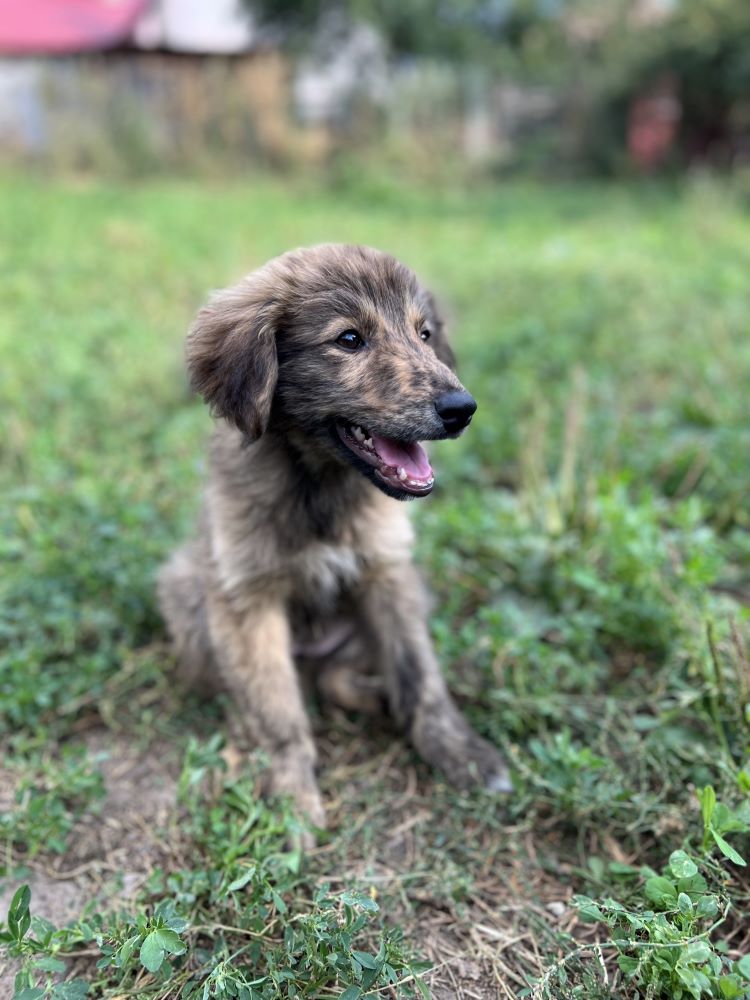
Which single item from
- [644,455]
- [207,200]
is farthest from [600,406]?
[207,200]

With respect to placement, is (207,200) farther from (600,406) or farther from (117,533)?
(117,533)

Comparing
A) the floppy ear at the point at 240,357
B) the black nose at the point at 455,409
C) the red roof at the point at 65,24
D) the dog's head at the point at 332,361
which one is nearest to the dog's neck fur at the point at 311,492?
the dog's head at the point at 332,361

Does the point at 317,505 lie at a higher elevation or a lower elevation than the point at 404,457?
lower

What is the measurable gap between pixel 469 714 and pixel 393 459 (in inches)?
41.4

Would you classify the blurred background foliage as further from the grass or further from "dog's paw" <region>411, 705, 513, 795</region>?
"dog's paw" <region>411, 705, 513, 795</region>

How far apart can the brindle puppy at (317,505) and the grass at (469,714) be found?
18 centimetres

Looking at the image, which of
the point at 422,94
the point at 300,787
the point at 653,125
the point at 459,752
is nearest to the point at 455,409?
the point at 459,752

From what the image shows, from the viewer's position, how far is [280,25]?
18141mm

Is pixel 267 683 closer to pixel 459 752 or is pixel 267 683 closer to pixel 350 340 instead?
pixel 459 752

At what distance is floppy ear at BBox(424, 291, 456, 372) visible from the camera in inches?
112

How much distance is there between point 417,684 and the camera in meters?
2.89

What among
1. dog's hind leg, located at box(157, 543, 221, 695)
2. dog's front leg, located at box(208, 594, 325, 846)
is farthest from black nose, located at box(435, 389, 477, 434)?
dog's hind leg, located at box(157, 543, 221, 695)

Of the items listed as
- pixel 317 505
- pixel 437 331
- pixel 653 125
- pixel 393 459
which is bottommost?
pixel 317 505

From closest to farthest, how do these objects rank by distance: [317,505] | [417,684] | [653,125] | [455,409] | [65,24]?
[455,409]
[317,505]
[417,684]
[653,125]
[65,24]
